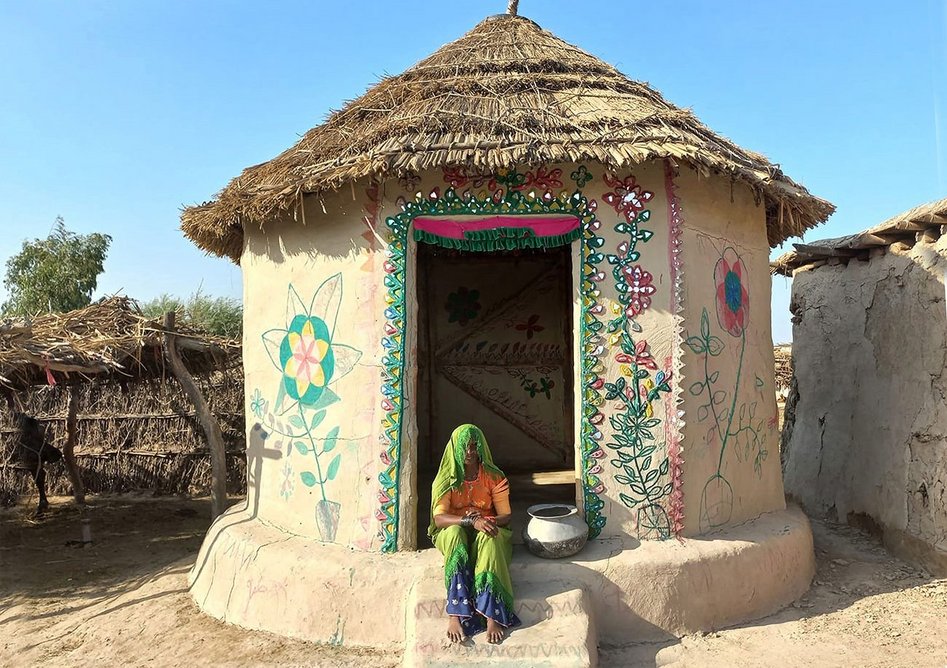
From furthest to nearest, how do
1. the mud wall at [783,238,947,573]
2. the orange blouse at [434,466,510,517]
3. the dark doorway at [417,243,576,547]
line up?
the dark doorway at [417,243,576,547]
the mud wall at [783,238,947,573]
the orange blouse at [434,466,510,517]

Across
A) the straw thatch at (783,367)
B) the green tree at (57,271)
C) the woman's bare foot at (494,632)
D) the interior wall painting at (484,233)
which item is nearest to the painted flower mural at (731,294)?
the interior wall painting at (484,233)

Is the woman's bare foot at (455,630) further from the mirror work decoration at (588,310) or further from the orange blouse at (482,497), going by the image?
the mirror work decoration at (588,310)

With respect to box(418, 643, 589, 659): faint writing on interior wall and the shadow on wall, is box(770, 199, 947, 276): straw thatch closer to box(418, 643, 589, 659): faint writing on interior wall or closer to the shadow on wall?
box(418, 643, 589, 659): faint writing on interior wall

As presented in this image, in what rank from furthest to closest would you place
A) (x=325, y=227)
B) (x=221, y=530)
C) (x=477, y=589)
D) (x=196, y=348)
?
(x=196, y=348) → (x=221, y=530) → (x=325, y=227) → (x=477, y=589)

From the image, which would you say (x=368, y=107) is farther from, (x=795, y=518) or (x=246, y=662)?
(x=795, y=518)

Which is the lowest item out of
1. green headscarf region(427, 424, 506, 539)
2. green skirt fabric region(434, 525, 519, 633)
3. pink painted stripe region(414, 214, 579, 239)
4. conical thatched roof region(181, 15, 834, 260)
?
green skirt fabric region(434, 525, 519, 633)

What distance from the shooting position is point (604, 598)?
420cm

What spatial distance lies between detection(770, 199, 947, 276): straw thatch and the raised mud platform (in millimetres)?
2933

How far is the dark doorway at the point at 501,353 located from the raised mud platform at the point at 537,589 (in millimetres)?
3041

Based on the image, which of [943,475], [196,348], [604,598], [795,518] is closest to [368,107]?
[196,348]

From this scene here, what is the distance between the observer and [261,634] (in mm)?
4430

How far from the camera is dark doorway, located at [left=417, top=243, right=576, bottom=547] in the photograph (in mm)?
7660

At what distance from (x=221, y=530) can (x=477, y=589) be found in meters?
2.28

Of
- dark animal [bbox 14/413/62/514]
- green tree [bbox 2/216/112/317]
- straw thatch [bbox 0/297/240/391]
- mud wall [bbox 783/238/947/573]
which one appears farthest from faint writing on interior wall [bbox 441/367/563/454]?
green tree [bbox 2/216/112/317]
